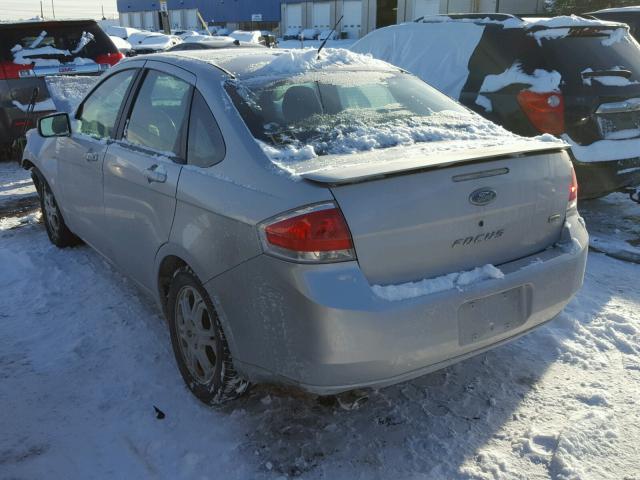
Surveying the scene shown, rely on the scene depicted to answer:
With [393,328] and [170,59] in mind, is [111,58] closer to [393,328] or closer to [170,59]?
[170,59]

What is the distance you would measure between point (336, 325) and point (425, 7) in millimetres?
31762

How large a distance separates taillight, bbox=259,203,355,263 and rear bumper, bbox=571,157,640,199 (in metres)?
3.42

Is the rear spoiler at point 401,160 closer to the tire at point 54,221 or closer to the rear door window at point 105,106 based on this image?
the rear door window at point 105,106

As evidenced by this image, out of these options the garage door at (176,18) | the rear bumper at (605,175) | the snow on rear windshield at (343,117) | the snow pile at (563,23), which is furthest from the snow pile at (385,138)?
the garage door at (176,18)

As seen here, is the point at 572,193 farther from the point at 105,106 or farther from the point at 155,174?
the point at 105,106

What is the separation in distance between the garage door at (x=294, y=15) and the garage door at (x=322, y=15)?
2.02m

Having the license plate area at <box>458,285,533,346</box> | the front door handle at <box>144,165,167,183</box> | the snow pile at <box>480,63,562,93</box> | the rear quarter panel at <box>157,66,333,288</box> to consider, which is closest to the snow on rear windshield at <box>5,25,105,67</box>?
the snow pile at <box>480,63,562,93</box>

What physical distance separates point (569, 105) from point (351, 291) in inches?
139

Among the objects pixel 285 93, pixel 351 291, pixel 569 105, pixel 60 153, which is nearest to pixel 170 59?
pixel 285 93

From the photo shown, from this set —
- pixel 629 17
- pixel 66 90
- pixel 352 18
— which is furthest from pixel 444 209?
pixel 352 18

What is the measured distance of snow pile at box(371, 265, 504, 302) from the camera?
225 cm

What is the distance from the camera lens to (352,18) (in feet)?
142

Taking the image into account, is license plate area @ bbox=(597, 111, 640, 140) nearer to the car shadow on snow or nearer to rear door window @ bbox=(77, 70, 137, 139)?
the car shadow on snow

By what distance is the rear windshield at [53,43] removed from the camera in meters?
8.04
